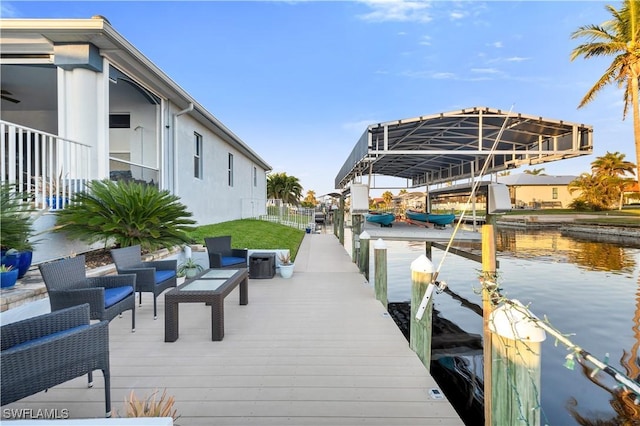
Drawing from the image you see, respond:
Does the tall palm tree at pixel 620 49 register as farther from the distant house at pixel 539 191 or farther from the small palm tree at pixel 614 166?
the distant house at pixel 539 191

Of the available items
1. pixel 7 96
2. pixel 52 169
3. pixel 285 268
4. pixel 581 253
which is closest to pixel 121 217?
pixel 52 169

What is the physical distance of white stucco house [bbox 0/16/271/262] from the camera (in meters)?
5.55

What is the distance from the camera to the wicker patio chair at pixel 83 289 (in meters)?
3.12

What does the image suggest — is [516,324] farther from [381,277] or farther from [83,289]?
[83,289]

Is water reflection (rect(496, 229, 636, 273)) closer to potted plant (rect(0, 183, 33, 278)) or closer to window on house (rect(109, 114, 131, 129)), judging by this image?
potted plant (rect(0, 183, 33, 278))

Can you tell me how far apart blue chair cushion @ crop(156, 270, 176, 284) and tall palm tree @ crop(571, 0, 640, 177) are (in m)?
23.6

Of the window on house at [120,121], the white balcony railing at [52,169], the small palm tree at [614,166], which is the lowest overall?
the white balcony railing at [52,169]

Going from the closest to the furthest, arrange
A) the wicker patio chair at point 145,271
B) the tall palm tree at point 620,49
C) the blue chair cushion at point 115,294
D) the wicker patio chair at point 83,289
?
the wicker patio chair at point 83,289 → the blue chair cushion at point 115,294 → the wicker patio chair at point 145,271 → the tall palm tree at point 620,49

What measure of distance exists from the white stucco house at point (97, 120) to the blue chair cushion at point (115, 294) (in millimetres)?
2107

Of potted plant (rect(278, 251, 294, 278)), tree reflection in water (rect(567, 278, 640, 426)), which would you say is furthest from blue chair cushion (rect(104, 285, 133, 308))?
tree reflection in water (rect(567, 278, 640, 426))

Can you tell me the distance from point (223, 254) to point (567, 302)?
8.15 m

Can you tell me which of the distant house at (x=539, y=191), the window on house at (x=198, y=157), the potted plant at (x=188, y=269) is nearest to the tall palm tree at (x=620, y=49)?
the window on house at (x=198, y=157)

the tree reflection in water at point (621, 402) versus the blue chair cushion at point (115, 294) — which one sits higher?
the blue chair cushion at point (115, 294)

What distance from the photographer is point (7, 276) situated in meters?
3.55
